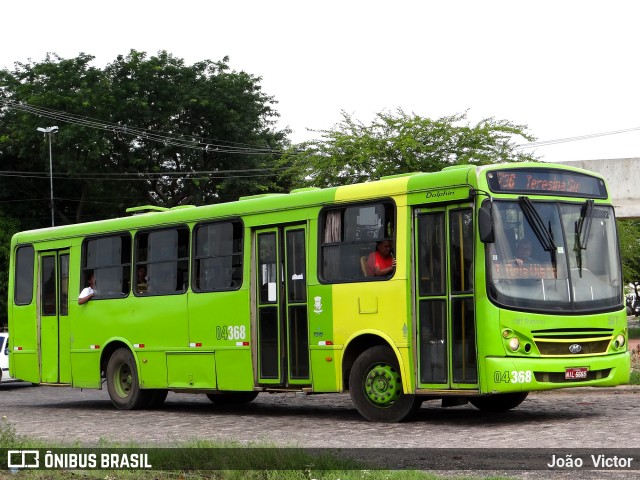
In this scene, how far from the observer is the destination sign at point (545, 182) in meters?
14.2

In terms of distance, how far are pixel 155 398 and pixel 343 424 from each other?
17.8ft

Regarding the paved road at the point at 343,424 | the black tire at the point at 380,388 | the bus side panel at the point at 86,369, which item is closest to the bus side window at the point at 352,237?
the black tire at the point at 380,388

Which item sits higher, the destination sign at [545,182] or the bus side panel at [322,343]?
the destination sign at [545,182]

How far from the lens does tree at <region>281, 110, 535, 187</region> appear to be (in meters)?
33.0

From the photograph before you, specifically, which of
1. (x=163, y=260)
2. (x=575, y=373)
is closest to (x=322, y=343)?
(x=575, y=373)

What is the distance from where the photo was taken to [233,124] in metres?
55.9

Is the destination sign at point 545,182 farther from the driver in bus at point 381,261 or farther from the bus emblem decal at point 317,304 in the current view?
the bus emblem decal at point 317,304

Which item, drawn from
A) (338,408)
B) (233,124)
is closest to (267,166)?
(233,124)

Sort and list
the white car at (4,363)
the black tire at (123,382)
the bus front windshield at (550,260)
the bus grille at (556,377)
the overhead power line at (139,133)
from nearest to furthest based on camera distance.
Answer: the bus grille at (556,377) → the bus front windshield at (550,260) → the black tire at (123,382) → the white car at (4,363) → the overhead power line at (139,133)

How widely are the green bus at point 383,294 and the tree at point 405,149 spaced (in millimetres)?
14642

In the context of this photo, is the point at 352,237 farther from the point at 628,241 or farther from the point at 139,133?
the point at 139,133

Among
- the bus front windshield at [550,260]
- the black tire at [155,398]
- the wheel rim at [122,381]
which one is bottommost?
the black tire at [155,398]

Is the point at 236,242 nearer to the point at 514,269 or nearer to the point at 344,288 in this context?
the point at 344,288

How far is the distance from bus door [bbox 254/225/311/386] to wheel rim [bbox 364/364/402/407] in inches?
47.0
